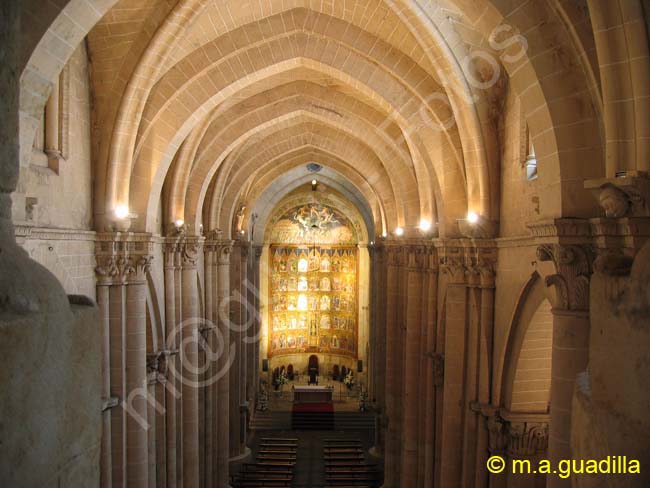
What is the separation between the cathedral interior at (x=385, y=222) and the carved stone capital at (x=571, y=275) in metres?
0.03

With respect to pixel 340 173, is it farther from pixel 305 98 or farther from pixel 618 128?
pixel 618 128

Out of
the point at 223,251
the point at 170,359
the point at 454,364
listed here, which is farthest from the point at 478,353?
the point at 223,251

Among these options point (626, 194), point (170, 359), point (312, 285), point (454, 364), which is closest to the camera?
point (626, 194)

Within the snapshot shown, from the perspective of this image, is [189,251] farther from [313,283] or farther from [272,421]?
[313,283]

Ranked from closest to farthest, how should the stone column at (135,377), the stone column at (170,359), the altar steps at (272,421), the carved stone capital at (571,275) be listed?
the carved stone capital at (571,275)
the stone column at (135,377)
the stone column at (170,359)
the altar steps at (272,421)

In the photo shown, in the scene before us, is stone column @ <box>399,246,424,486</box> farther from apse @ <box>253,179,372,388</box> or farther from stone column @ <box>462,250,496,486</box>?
apse @ <box>253,179,372,388</box>

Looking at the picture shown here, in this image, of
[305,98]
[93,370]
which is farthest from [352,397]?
[93,370]

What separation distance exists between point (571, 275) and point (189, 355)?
38.3 feet

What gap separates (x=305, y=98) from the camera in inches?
670

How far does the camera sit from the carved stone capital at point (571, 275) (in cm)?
633

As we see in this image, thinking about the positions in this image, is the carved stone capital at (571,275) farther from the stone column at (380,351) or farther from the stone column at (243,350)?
the stone column at (243,350)

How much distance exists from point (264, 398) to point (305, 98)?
20206 mm

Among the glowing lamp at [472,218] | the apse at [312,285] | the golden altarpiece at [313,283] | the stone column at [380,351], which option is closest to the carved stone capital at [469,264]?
the glowing lamp at [472,218]

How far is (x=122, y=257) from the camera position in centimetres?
1112
